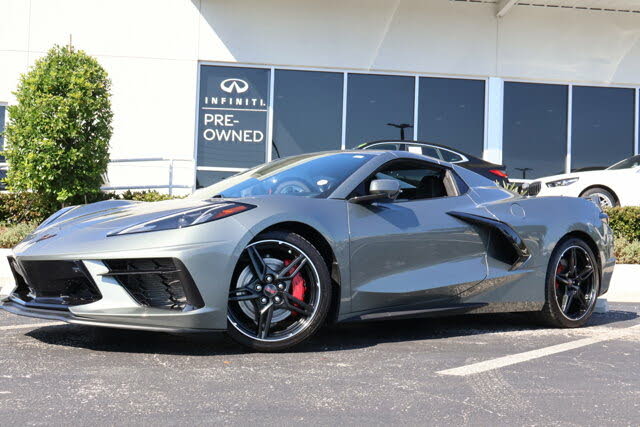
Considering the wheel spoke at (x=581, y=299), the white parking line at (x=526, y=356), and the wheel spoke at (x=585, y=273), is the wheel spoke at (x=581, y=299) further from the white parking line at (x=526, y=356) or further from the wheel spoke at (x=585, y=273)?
the white parking line at (x=526, y=356)

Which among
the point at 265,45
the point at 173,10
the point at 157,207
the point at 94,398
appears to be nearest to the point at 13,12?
the point at 173,10

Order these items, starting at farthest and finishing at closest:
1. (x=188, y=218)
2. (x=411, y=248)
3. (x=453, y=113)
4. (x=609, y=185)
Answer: (x=453, y=113), (x=609, y=185), (x=411, y=248), (x=188, y=218)

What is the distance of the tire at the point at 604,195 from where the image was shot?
Answer: 12.6 m

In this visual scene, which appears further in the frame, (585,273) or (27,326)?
(585,273)

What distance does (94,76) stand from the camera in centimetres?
1115

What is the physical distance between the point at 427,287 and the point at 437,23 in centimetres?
1213

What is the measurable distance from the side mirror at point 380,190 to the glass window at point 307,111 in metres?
11.1

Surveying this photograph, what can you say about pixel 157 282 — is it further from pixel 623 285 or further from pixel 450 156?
pixel 450 156

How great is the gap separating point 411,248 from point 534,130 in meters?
12.5

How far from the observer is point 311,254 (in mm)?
4160

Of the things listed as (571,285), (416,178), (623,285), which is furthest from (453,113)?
(416,178)

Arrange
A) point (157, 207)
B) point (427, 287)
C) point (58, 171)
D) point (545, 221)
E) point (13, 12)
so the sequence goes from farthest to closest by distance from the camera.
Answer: point (13, 12) < point (58, 171) < point (545, 221) < point (427, 287) < point (157, 207)

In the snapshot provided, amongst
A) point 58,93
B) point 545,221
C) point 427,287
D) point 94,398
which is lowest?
point 94,398

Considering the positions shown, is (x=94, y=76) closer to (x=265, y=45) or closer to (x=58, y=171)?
(x=58, y=171)
